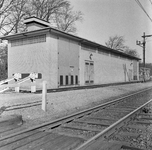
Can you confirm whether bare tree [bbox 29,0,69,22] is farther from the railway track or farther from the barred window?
the railway track

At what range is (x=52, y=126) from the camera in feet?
17.5

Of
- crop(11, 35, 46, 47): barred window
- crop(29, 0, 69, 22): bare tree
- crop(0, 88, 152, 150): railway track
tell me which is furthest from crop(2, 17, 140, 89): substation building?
crop(29, 0, 69, 22): bare tree

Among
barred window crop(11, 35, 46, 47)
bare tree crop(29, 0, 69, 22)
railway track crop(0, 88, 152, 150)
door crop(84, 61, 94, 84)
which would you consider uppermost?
bare tree crop(29, 0, 69, 22)

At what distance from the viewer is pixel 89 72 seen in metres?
22.4

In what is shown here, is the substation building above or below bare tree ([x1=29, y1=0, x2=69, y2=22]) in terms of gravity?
below

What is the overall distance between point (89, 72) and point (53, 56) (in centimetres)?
689

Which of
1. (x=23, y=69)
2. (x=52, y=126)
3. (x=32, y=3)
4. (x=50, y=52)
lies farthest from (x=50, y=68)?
(x=32, y=3)

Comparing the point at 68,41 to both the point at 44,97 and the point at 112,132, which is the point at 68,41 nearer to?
the point at 44,97

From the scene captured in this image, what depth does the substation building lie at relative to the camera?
16625 millimetres

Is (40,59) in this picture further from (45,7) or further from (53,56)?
(45,7)

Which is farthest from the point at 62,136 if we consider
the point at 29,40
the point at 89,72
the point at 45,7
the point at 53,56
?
the point at 45,7

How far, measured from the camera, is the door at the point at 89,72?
21.8m

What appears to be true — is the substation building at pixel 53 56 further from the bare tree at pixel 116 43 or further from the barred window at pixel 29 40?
the bare tree at pixel 116 43

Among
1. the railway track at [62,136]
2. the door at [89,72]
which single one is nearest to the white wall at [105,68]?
the door at [89,72]
